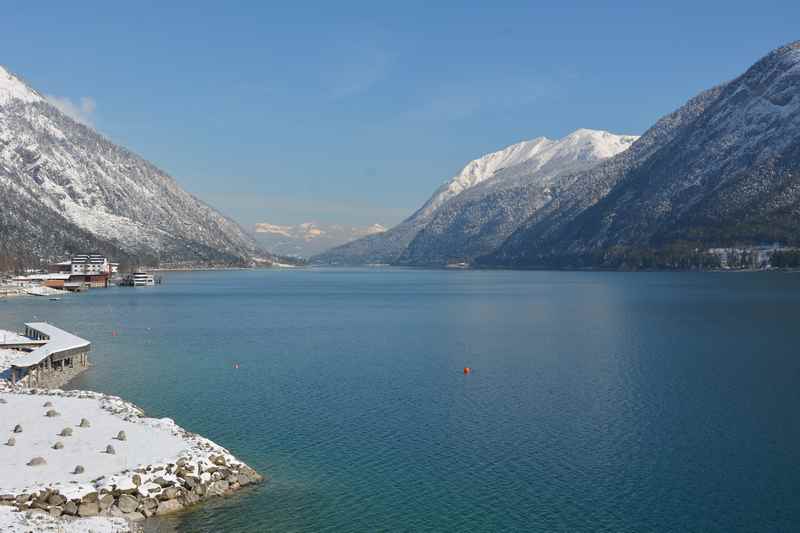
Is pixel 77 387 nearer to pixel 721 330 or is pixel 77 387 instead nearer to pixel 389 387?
pixel 389 387

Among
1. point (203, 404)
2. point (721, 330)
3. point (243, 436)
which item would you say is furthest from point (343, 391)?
point (721, 330)

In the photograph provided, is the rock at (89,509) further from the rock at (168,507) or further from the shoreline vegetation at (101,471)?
the rock at (168,507)

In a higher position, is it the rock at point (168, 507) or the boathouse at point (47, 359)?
the boathouse at point (47, 359)

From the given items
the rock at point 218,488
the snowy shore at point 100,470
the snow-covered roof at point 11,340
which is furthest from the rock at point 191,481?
the snow-covered roof at point 11,340

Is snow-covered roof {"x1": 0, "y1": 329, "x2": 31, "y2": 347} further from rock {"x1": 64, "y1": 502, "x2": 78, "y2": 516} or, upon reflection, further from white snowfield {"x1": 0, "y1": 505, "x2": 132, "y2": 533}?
white snowfield {"x1": 0, "y1": 505, "x2": 132, "y2": 533}

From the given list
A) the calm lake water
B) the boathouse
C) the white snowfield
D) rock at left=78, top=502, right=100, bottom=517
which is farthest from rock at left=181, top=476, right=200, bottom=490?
the boathouse

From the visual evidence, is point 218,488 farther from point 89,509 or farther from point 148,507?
point 89,509

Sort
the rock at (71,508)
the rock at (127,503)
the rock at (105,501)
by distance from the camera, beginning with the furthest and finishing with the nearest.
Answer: the rock at (127,503) → the rock at (105,501) → the rock at (71,508)
